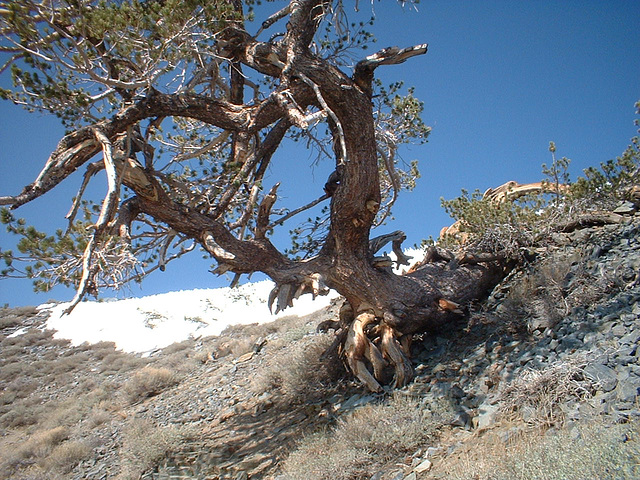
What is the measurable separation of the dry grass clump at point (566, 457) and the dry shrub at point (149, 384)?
8.69m

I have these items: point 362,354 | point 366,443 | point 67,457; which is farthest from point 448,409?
point 67,457

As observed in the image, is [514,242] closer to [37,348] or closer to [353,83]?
[353,83]

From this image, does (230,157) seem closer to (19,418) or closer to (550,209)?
(550,209)

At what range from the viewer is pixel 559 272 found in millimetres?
6043

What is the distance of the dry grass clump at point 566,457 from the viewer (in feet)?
8.66

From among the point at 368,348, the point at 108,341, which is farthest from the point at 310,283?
the point at 108,341

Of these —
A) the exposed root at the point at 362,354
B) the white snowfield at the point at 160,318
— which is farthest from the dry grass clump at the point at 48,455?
the white snowfield at the point at 160,318

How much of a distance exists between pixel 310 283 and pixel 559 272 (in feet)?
11.4

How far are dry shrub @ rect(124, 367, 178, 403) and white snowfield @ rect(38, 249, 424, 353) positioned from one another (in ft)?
28.1

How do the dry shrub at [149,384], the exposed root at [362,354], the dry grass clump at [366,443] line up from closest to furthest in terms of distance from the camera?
the dry grass clump at [366,443]
the exposed root at [362,354]
the dry shrub at [149,384]

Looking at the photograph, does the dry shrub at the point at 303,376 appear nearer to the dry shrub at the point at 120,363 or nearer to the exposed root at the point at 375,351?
the exposed root at the point at 375,351

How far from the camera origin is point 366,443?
4.52 metres

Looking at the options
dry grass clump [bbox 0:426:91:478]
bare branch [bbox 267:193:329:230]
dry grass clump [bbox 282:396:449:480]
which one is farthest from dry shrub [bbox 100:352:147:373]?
dry grass clump [bbox 282:396:449:480]

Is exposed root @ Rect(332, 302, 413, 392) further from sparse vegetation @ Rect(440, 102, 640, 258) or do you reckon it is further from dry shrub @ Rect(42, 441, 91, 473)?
dry shrub @ Rect(42, 441, 91, 473)
